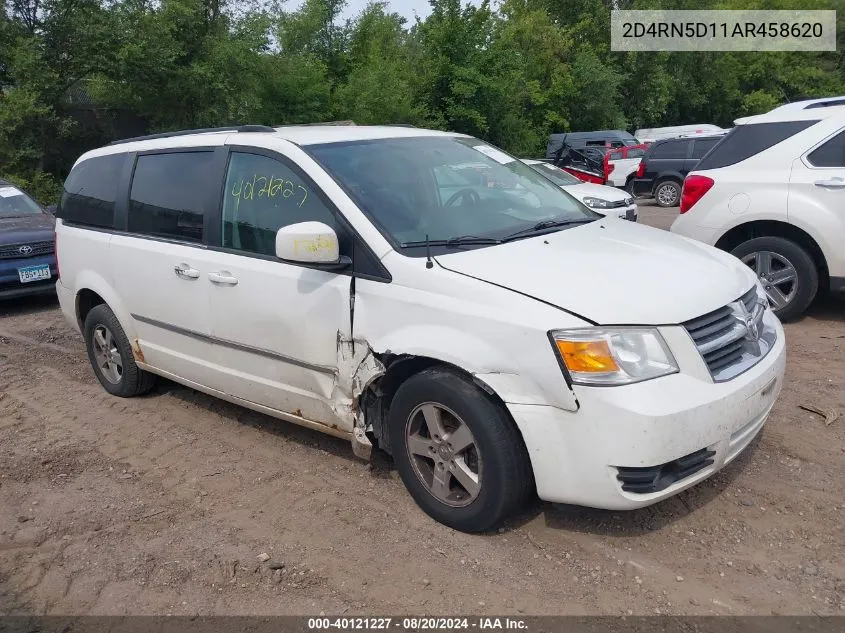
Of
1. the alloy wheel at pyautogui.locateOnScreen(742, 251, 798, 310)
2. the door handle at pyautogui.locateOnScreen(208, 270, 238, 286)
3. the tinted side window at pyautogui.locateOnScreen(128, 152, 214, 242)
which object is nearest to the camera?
the door handle at pyautogui.locateOnScreen(208, 270, 238, 286)

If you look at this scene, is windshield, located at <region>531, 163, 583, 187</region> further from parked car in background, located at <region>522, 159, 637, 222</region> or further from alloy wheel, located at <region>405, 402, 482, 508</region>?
alloy wheel, located at <region>405, 402, 482, 508</region>

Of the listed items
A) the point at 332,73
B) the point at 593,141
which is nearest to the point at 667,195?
the point at 593,141

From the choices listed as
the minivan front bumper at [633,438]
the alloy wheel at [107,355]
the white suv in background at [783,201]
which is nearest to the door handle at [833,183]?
the white suv in background at [783,201]

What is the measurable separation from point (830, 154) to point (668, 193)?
11605 mm

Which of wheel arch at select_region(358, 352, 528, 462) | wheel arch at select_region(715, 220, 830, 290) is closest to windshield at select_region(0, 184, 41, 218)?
wheel arch at select_region(358, 352, 528, 462)

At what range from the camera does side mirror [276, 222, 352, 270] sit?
A: 341 cm

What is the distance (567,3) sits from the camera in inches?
1537

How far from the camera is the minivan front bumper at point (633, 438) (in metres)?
2.83

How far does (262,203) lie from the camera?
3996 mm

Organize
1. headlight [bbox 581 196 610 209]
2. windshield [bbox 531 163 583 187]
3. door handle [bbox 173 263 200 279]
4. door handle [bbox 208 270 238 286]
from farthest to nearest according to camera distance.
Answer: windshield [bbox 531 163 583 187] < headlight [bbox 581 196 610 209] < door handle [bbox 173 263 200 279] < door handle [bbox 208 270 238 286]

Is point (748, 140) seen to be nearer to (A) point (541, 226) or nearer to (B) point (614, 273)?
(A) point (541, 226)

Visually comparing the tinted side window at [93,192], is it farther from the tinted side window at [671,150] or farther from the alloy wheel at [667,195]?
the tinted side window at [671,150]

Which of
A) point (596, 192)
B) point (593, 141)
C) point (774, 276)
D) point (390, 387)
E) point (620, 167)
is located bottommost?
point (390, 387)

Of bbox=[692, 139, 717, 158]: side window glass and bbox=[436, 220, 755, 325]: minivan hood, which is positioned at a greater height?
bbox=[692, 139, 717, 158]: side window glass
